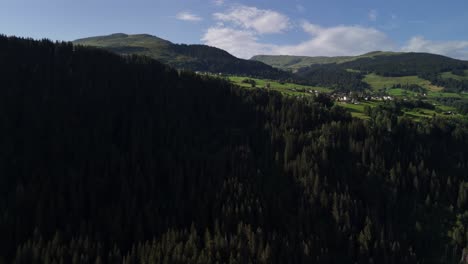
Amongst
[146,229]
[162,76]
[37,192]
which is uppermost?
[162,76]

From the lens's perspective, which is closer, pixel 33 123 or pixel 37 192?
pixel 37 192

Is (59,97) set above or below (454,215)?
above

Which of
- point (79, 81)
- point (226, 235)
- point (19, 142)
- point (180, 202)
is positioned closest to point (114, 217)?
point (180, 202)

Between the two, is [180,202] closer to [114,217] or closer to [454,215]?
[114,217]

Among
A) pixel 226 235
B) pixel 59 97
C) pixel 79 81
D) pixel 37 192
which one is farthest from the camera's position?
pixel 79 81

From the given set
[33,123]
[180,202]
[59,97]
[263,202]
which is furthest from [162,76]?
[263,202]

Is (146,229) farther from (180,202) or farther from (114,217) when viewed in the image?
(180,202)

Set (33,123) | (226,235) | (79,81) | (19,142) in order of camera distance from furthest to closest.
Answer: (79,81) → (33,123) → (19,142) → (226,235)
